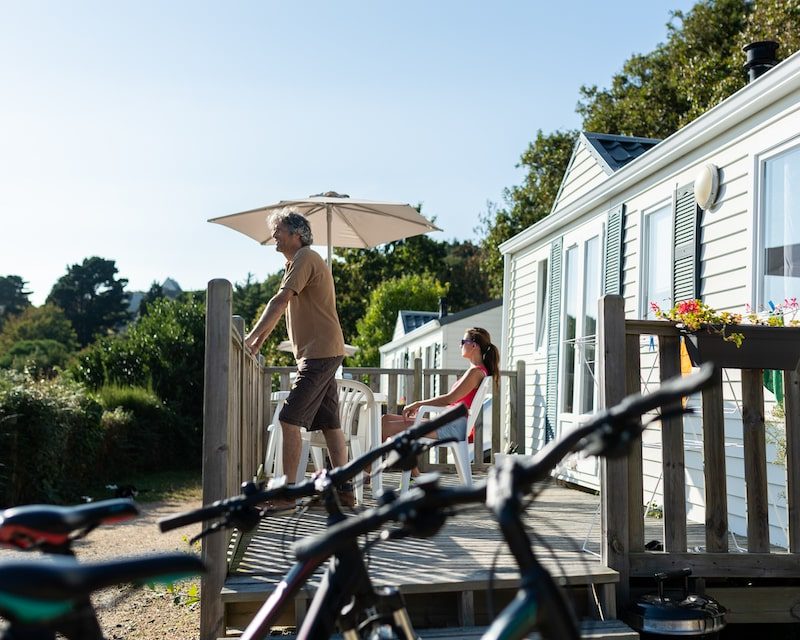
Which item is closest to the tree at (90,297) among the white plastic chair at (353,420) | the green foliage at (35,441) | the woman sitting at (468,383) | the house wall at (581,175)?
the green foliage at (35,441)

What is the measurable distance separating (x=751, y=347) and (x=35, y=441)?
29.6ft

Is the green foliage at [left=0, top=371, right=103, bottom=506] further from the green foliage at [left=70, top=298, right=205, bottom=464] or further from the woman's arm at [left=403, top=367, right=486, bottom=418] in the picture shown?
the green foliage at [left=70, top=298, right=205, bottom=464]

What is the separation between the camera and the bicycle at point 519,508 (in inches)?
52.6

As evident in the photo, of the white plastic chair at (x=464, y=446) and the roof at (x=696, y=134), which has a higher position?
the roof at (x=696, y=134)

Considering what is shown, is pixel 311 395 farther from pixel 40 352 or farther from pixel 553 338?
pixel 40 352

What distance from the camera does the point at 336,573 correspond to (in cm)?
185

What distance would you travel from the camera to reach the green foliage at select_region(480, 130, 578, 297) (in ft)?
85.4

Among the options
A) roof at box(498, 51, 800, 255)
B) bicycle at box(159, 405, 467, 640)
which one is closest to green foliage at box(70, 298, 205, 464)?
roof at box(498, 51, 800, 255)

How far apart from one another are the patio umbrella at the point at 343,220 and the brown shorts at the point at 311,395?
3178 millimetres

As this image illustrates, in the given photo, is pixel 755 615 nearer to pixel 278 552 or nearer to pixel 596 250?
pixel 278 552

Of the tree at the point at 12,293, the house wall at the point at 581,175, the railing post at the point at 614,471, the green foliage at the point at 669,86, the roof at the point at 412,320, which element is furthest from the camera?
the tree at the point at 12,293

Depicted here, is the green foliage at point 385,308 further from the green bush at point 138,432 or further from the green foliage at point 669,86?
the green bush at point 138,432

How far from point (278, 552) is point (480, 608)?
1.18 metres

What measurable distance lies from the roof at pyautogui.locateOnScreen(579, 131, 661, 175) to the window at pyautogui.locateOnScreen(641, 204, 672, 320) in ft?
5.35
